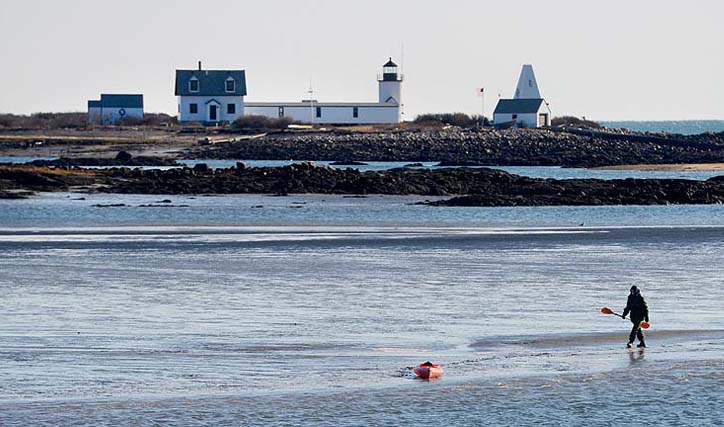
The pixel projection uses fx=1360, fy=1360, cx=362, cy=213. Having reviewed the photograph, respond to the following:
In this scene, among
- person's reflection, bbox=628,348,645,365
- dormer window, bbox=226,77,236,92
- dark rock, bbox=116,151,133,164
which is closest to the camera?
person's reflection, bbox=628,348,645,365

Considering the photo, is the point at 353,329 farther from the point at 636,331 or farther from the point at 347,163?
the point at 347,163

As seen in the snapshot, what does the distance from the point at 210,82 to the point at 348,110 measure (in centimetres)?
1249

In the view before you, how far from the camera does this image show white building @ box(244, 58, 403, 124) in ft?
385

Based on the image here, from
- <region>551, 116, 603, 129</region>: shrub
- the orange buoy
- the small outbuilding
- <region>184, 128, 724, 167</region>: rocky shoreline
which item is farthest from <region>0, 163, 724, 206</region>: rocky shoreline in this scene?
<region>551, 116, 603, 129</region>: shrub

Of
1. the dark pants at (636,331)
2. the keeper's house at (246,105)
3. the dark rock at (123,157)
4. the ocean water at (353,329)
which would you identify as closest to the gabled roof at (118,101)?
the keeper's house at (246,105)

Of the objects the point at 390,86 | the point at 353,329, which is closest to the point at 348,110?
the point at 390,86

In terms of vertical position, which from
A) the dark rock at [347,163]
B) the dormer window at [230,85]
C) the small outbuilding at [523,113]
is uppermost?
the dormer window at [230,85]

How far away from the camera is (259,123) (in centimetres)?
10981

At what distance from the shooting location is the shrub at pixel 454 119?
124438mm

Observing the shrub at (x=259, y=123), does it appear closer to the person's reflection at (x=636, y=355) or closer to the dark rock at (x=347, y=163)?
the dark rock at (x=347, y=163)

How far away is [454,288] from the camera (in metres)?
25.4

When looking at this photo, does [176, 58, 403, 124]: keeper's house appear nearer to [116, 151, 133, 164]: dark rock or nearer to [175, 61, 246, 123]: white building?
[175, 61, 246, 123]: white building

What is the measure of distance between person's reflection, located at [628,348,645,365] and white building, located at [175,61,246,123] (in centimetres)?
9601

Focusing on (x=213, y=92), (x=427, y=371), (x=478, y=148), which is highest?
(x=213, y=92)
